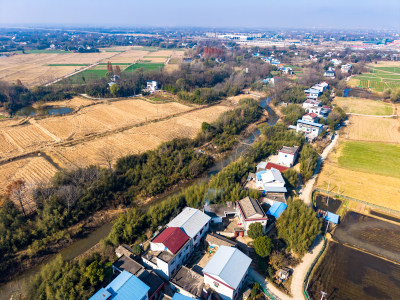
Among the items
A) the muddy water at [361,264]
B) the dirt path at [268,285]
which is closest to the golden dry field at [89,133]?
the dirt path at [268,285]

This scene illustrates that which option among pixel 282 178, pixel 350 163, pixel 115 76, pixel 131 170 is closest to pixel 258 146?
pixel 282 178

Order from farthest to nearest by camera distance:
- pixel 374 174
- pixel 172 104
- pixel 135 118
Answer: pixel 172 104, pixel 135 118, pixel 374 174

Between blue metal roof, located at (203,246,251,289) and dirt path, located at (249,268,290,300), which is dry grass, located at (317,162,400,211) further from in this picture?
blue metal roof, located at (203,246,251,289)

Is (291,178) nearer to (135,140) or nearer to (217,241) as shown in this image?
(217,241)

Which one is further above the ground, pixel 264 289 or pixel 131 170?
pixel 131 170

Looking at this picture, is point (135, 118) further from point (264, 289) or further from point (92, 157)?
point (264, 289)

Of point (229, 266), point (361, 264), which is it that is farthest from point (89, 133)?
point (361, 264)

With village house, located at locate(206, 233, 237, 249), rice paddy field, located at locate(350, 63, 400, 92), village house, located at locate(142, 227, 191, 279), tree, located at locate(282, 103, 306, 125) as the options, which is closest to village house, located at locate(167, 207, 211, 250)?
village house, located at locate(142, 227, 191, 279)
